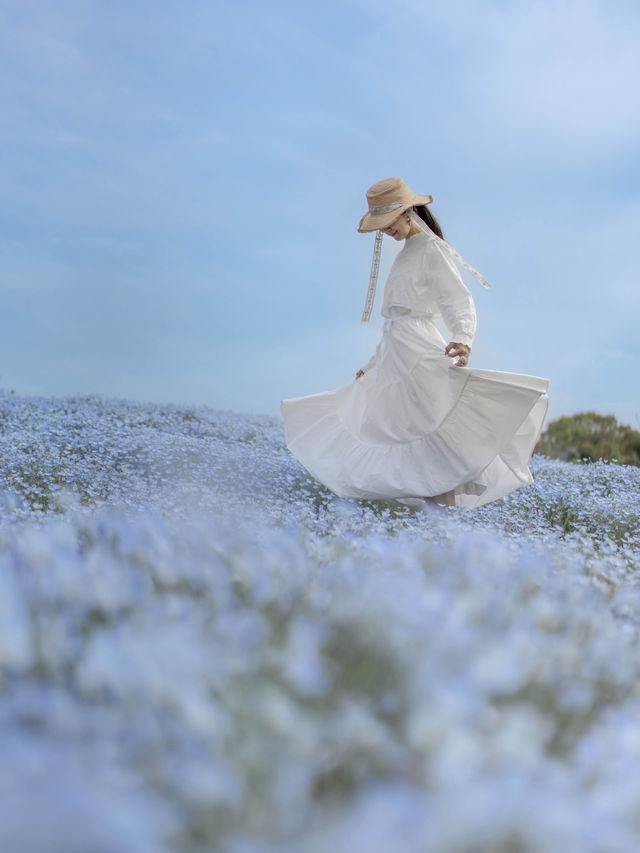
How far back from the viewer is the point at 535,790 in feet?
4.70

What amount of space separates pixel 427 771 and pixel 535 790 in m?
0.20

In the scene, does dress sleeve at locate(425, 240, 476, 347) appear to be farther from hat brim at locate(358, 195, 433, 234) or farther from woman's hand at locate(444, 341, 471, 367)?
hat brim at locate(358, 195, 433, 234)

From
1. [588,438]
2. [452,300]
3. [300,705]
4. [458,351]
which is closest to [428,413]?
[458,351]

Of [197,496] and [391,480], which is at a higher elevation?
[391,480]

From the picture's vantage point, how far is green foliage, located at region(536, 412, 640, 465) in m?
13.8

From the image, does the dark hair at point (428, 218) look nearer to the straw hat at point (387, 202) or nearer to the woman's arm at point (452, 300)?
the straw hat at point (387, 202)

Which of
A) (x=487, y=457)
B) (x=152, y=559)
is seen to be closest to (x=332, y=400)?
(x=487, y=457)

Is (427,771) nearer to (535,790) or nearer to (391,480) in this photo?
(535,790)

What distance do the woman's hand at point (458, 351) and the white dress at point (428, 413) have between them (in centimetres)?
5

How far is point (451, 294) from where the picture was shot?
17.7ft

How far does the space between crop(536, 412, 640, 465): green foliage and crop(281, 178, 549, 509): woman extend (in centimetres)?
806

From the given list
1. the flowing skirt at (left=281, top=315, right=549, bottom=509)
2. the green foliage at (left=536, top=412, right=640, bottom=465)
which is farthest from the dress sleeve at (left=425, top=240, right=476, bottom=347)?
the green foliage at (left=536, top=412, right=640, bottom=465)

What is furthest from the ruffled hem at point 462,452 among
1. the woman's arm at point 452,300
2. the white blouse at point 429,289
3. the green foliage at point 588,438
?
the green foliage at point 588,438

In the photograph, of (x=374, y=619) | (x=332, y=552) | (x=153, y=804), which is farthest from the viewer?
(x=332, y=552)
